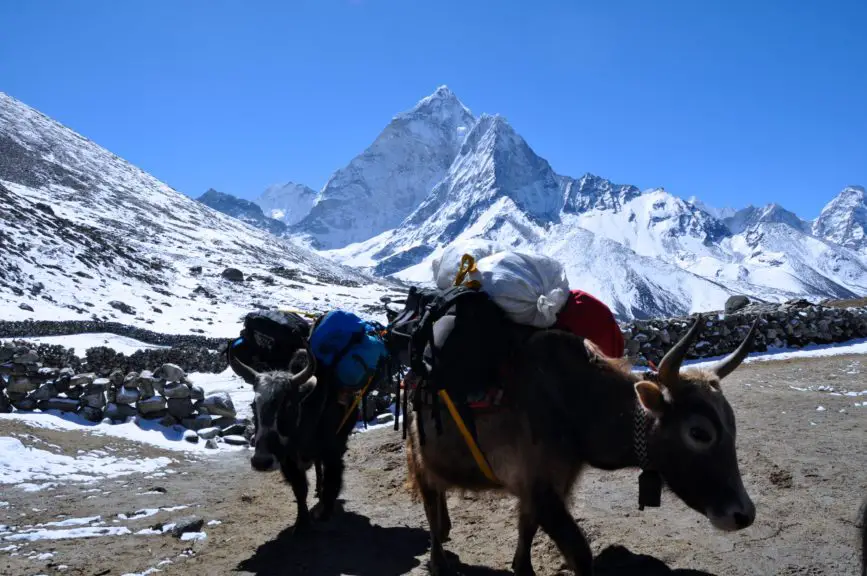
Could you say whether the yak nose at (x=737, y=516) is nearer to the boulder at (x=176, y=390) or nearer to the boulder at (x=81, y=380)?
the boulder at (x=176, y=390)

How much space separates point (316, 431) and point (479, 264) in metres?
2.30

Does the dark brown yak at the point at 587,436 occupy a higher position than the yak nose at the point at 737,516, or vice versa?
the dark brown yak at the point at 587,436

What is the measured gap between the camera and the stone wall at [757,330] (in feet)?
48.4

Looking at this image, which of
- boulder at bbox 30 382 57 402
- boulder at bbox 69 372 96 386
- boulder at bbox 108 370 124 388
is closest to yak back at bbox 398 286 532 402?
boulder at bbox 108 370 124 388

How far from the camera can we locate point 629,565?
159 inches

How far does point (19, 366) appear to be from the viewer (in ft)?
32.4

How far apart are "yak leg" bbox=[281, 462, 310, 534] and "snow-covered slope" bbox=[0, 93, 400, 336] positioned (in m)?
32.1

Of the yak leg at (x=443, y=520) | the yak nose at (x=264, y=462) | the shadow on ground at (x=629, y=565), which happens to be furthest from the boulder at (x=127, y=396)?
the shadow on ground at (x=629, y=565)

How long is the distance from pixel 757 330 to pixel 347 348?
40.1 feet

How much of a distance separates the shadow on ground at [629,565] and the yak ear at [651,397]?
4.50ft

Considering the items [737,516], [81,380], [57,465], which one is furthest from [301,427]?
[81,380]

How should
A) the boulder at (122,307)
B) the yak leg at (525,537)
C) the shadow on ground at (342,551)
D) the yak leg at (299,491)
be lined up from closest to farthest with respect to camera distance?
the yak leg at (525,537), the shadow on ground at (342,551), the yak leg at (299,491), the boulder at (122,307)

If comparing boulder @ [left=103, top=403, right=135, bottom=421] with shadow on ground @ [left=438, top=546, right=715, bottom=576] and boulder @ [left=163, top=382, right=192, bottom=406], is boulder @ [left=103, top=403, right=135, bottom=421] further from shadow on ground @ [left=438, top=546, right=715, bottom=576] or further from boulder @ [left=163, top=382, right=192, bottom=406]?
shadow on ground @ [left=438, top=546, right=715, bottom=576]

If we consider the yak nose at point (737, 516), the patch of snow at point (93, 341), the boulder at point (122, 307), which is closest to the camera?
the yak nose at point (737, 516)
